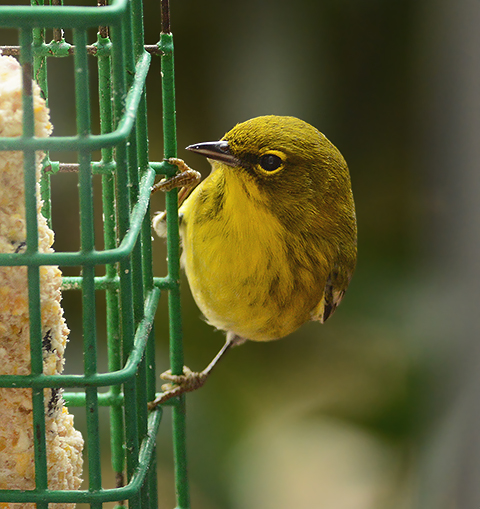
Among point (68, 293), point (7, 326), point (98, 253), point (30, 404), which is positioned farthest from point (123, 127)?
point (68, 293)

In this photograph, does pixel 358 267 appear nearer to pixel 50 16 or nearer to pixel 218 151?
pixel 218 151

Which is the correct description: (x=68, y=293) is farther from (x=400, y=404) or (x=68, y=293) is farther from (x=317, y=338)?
(x=400, y=404)

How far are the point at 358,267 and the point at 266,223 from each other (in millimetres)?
2657

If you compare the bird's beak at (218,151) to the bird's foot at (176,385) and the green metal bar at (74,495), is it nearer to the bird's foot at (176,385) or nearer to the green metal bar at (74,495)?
the bird's foot at (176,385)

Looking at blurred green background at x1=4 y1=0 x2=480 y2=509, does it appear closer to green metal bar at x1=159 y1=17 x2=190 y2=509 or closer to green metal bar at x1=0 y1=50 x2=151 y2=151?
green metal bar at x1=159 y1=17 x2=190 y2=509

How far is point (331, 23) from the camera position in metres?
5.18

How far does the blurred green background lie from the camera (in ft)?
15.6

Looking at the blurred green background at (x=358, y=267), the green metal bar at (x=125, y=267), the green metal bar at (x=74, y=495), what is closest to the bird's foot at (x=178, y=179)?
the green metal bar at (x=125, y=267)

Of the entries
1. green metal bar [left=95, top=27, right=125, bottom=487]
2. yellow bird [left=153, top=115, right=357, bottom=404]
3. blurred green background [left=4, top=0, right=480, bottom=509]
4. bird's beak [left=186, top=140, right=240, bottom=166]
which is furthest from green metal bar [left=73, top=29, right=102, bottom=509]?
blurred green background [left=4, top=0, right=480, bottom=509]

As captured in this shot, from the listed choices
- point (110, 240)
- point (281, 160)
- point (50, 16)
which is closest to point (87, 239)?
point (50, 16)

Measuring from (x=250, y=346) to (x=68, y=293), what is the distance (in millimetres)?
1319

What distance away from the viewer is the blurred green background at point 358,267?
15.6 ft

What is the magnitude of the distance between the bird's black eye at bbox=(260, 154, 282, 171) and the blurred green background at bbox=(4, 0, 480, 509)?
7.32 feet

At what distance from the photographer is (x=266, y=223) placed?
267 centimetres
